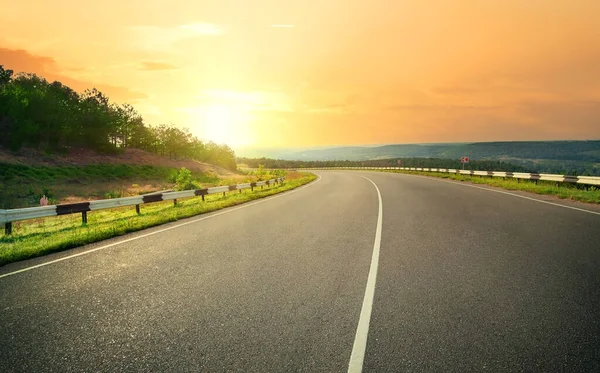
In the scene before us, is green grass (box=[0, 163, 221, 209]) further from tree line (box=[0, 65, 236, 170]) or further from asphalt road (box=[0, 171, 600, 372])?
asphalt road (box=[0, 171, 600, 372])

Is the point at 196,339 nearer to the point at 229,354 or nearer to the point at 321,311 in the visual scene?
the point at 229,354

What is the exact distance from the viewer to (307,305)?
3920mm

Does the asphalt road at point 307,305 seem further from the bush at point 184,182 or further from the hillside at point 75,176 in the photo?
the bush at point 184,182

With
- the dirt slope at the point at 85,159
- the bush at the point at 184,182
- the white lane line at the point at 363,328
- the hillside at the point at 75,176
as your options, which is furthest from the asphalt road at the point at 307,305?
the dirt slope at the point at 85,159

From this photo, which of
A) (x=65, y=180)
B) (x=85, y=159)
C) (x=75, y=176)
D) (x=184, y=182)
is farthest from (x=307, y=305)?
(x=85, y=159)

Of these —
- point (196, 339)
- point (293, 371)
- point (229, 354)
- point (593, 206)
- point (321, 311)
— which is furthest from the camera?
point (593, 206)

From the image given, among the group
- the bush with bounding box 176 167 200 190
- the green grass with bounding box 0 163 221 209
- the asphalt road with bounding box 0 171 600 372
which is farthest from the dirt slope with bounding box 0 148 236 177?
the asphalt road with bounding box 0 171 600 372

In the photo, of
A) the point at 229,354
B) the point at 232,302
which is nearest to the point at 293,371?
the point at 229,354

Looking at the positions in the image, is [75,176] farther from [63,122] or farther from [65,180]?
[63,122]

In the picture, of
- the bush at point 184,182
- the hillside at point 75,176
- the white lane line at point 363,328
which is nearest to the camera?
the white lane line at point 363,328

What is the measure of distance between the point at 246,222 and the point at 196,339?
7.32 m

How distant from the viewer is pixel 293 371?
2631 mm

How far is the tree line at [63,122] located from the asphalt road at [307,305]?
5825 cm

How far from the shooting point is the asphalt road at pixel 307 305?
2.84m
